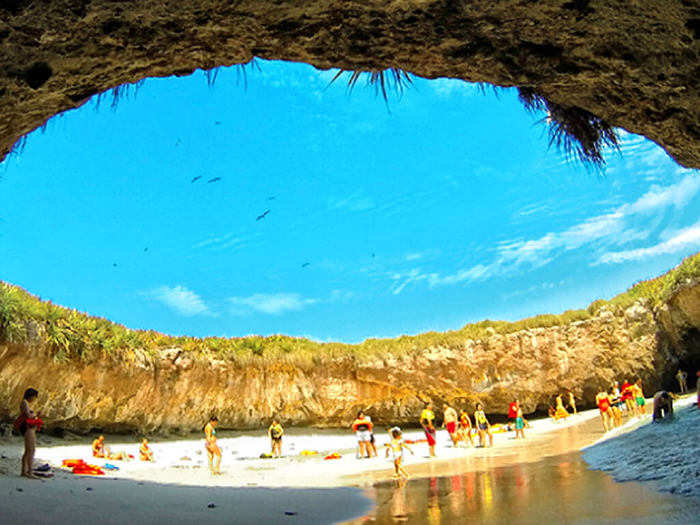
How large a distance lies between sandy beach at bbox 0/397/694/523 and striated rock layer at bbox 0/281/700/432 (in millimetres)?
1201

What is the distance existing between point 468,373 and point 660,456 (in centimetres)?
1483

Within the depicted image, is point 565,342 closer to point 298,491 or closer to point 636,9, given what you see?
point 298,491

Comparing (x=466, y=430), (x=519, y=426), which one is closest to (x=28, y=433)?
(x=466, y=430)

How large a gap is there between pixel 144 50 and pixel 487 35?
2.54m

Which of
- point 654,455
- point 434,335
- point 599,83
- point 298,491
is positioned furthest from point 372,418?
point 599,83

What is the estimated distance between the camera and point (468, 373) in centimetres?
2273

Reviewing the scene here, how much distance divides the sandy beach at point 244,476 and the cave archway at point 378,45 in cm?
516

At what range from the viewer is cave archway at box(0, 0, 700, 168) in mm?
2998

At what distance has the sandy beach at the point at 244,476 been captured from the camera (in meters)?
6.71

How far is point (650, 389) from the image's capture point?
74.0ft

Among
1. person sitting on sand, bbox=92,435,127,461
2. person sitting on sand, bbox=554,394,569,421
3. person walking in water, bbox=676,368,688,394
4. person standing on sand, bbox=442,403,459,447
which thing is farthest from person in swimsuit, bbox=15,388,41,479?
person walking in water, bbox=676,368,688,394

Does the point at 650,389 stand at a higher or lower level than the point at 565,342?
lower

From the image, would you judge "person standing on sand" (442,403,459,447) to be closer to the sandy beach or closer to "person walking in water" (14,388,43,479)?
the sandy beach

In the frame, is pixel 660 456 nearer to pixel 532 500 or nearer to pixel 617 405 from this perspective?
pixel 532 500
